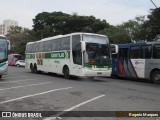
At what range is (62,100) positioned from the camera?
423 inches

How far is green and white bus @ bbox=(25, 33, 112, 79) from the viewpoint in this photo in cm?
1895

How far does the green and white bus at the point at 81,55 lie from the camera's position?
19.0 m

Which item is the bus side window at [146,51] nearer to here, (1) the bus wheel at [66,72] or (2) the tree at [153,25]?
(1) the bus wheel at [66,72]

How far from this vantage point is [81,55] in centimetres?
1908

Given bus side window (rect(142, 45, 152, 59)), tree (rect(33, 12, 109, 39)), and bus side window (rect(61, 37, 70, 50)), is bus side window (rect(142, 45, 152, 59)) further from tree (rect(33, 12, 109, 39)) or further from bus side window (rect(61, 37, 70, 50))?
tree (rect(33, 12, 109, 39))

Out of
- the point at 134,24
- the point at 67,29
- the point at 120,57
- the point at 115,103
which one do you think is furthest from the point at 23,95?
the point at 67,29

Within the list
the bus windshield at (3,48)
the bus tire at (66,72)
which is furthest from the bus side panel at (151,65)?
the bus windshield at (3,48)

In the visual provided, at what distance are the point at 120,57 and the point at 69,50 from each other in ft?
14.5

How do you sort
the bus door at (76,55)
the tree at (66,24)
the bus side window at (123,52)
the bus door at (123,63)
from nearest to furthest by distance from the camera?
the bus door at (76,55)
the bus door at (123,63)
the bus side window at (123,52)
the tree at (66,24)

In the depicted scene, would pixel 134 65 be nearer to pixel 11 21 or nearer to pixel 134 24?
pixel 134 24

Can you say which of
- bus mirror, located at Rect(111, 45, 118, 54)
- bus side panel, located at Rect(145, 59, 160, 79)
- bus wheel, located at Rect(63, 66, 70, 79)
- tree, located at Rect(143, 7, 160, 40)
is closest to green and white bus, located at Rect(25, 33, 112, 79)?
bus wheel, located at Rect(63, 66, 70, 79)

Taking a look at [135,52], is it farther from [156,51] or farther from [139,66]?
[156,51]

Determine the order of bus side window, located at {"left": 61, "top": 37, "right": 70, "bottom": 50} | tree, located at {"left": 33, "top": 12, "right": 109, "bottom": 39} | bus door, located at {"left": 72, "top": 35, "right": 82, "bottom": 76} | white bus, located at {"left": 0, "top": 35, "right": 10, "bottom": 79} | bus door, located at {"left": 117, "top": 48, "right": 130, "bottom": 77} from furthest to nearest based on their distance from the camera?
tree, located at {"left": 33, "top": 12, "right": 109, "bottom": 39}
bus door, located at {"left": 117, "top": 48, "right": 130, "bottom": 77}
bus side window, located at {"left": 61, "top": 37, "right": 70, "bottom": 50}
bus door, located at {"left": 72, "top": 35, "right": 82, "bottom": 76}
white bus, located at {"left": 0, "top": 35, "right": 10, "bottom": 79}

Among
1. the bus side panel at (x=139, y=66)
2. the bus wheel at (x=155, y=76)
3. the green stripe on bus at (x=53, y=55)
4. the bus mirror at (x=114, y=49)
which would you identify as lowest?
the bus wheel at (x=155, y=76)
